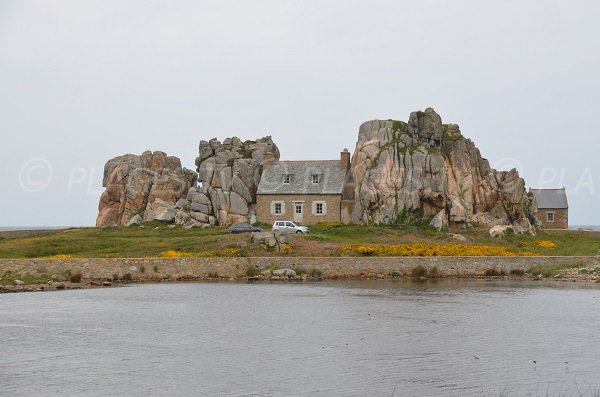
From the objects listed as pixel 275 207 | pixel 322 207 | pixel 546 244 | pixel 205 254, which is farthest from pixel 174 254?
pixel 546 244

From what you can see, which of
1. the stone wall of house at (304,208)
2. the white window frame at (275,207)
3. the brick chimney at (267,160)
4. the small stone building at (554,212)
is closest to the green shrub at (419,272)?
the stone wall of house at (304,208)

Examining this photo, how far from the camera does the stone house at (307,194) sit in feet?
258

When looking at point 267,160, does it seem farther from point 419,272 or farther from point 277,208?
point 419,272

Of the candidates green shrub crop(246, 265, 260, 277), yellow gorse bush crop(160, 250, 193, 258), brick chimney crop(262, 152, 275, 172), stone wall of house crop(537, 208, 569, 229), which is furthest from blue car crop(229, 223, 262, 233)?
stone wall of house crop(537, 208, 569, 229)

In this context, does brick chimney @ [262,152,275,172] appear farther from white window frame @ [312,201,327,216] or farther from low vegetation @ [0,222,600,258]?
low vegetation @ [0,222,600,258]

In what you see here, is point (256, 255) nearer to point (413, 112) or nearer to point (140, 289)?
point (140, 289)

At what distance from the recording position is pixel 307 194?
261 feet

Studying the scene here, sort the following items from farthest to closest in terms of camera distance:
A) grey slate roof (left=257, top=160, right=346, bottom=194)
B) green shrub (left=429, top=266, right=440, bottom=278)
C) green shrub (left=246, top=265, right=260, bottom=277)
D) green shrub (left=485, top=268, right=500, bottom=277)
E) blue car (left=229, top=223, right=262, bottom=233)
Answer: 1. grey slate roof (left=257, top=160, right=346, bottom=194)
2. blue car (left=229, top=223, right=262, bottom=233)
3. green shrub (left=485, top=268, right=500, bottom=277)
4. green shrub (left=429, top=266, right=440, bottom=278)
5. green shrub (left=246, top=265, right=260, bottom=277)

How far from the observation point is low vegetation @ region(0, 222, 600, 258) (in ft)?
205

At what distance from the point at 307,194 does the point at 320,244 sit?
609 inches

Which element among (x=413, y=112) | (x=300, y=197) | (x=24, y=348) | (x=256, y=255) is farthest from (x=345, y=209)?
(x=24, y=348)

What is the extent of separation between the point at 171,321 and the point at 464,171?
46749mm

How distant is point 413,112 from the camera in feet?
258

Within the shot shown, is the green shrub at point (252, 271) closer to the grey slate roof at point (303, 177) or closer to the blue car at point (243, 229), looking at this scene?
the blue car at point (243, 229)
